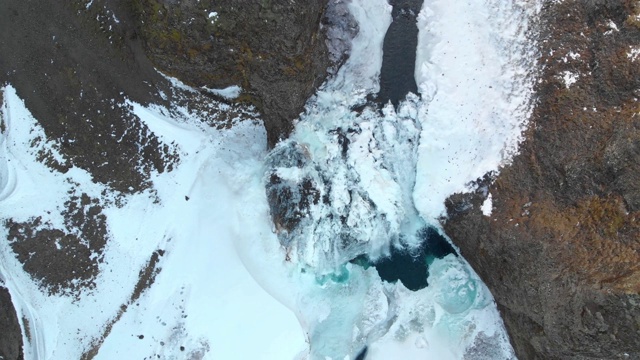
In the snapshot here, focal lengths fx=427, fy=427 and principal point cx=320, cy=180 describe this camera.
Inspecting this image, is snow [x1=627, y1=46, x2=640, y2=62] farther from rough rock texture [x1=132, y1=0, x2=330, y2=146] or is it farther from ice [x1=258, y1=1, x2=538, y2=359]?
rough rock texture [x1=132, y1=0, x2=330, y2=146]

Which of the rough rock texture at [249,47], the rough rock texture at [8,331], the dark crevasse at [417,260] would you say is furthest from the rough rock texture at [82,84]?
the dark crevasse at [417,260]

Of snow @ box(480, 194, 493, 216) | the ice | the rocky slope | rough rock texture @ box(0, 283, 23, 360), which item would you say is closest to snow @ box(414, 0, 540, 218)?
the ice

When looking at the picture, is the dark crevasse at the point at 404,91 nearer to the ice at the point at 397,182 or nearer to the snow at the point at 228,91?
the ice at the point at 397,182

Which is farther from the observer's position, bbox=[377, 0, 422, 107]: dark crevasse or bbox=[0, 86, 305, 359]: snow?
bbox=[377, 0, 422, 107]: dark crevasse

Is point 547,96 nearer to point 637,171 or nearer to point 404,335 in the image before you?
point 637,171

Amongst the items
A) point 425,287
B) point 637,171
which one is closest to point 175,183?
point 425,287

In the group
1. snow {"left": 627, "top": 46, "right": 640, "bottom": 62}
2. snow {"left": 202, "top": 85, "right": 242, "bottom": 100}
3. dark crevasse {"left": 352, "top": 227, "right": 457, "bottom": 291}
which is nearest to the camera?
snow {"left": 627, "top": 46, "right": 640, "bottom": 62}
